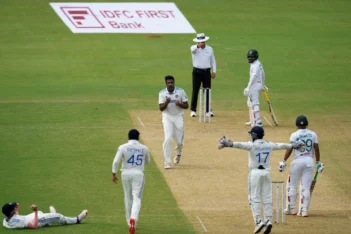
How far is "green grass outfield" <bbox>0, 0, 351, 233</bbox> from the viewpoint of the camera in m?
20.2

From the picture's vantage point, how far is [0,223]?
18172 mm

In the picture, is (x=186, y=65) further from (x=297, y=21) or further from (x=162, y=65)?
(x=297, y=21)

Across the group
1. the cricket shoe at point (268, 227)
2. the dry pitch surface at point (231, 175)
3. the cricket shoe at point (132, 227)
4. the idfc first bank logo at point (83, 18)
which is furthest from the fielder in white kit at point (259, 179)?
the idfc first bank logo at point (83, 18)

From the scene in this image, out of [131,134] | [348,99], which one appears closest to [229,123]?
[348,99]

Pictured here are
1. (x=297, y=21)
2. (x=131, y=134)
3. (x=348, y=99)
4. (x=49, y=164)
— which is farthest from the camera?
(x=297, y=21)

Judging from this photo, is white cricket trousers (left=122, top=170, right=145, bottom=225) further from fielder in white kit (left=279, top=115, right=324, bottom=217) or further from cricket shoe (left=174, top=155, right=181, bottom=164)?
cricket shoe (left=174, top=155, right=181, bottom=164)

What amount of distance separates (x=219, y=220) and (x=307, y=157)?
203 cm

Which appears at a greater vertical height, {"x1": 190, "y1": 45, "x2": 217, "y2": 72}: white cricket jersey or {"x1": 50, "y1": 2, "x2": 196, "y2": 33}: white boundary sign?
{"x1": 50, "y1": 2, "x2": 196, "y2": 33}: white boundary sign

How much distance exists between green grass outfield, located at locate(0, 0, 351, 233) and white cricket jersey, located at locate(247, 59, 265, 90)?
2.34 meters

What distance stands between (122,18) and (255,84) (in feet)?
47.3

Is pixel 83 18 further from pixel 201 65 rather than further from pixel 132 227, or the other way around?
pixel 132 227

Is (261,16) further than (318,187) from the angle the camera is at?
Yes

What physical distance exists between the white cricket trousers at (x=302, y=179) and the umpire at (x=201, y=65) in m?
7.79

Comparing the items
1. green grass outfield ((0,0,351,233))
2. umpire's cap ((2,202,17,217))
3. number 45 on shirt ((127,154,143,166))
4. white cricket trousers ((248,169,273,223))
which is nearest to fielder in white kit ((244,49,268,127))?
green grass outfield ((0,0,351,233))
